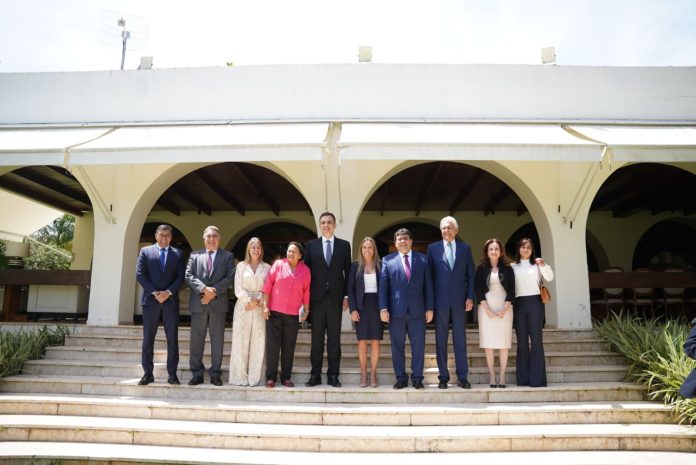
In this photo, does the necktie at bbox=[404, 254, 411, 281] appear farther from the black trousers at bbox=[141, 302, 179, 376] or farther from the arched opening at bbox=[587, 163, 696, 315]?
the arched opening at bbox=[587, 163, 696, 315]

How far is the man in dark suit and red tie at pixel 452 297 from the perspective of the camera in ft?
18.1

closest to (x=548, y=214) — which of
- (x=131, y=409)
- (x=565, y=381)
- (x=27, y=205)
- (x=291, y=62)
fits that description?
(x=565, y=381)

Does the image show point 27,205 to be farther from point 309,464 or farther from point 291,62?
point 309,464

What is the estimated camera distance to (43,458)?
4.17 meters

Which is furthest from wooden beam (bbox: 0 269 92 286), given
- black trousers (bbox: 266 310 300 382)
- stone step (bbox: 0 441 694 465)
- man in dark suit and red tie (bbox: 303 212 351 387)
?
man in dark suit and red tie (bbox: 303 212 351 387)

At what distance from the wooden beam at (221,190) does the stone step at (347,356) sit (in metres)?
4.30

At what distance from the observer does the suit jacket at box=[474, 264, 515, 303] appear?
568 cm

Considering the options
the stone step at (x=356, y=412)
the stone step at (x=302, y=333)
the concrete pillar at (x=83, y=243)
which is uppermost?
the concrete pillar at (x=83, y=243)

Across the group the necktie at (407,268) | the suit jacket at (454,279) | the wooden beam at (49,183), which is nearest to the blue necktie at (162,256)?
the necktie at (407,268)

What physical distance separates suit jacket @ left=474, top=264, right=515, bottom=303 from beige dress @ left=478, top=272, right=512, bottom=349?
55mm

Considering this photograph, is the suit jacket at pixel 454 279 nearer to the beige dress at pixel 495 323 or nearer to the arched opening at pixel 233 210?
the beige dress at pixel 495 323

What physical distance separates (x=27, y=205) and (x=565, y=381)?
45.5 feet

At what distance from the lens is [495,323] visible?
5664mm

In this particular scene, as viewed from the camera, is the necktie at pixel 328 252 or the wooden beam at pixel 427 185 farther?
the wooden beam at pixel 427 185
